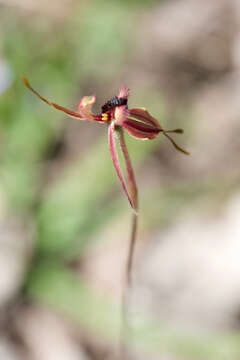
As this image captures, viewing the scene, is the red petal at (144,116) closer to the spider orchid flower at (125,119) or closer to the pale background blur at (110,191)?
the spider orchid flower at (125,119)

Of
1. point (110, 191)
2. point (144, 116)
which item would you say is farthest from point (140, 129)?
point (110, 191)

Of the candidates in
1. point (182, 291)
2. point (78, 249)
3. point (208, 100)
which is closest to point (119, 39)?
point (208, 100)

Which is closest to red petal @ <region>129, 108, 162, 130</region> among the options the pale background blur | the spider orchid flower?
the spider orchid flower

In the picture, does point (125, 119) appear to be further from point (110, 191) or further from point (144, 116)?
point (110, 191)

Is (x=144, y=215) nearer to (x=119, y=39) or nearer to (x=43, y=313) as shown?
(x=43, y=313)

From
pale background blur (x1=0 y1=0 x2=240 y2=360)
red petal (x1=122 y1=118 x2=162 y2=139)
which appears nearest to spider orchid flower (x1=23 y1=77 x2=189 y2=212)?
red petal (x1=122 y1=118 x2=162 y2=139)

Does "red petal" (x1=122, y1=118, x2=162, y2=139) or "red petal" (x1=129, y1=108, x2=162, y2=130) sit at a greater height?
"red petal" (x1=129, y1=108, x2=162, y2=130)

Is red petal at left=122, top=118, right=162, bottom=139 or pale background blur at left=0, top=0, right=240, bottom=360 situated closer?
red petal at left=122, top=118, right=162, bottom=139

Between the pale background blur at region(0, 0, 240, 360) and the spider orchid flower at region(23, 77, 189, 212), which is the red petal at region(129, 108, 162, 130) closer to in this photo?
the spider orchid flower at region(23, 77, 189, 212)
